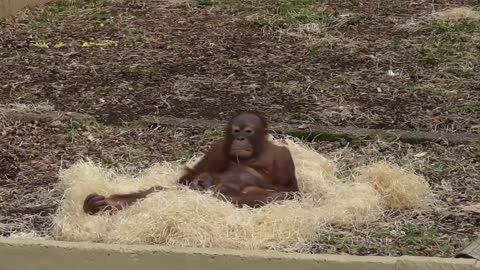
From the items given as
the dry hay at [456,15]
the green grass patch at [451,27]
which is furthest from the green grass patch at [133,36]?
the dry hay at [456,15]

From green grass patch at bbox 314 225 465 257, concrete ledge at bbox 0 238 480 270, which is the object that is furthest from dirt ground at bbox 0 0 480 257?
concrete ledge at bbox 0 238 480 270

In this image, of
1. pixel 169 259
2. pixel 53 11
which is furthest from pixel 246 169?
pixel 53 11

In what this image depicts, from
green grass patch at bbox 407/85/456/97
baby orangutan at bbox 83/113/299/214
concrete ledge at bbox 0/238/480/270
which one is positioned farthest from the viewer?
green grass patch at bbox 407/85/456/97

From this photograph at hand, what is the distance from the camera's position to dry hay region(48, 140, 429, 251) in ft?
14.2

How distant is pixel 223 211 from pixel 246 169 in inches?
19.4

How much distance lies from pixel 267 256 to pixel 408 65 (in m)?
4.48

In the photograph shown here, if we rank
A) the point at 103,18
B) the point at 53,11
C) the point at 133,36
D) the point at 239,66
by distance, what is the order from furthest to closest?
the point at 53,11 → the point at 103,18 → the point at 133,36 → the point at 239,66

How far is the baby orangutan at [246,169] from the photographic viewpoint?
4.88m

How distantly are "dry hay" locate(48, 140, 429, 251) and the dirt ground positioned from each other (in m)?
0.13

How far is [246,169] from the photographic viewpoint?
4.95m

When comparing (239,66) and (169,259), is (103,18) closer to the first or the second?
(239,66)

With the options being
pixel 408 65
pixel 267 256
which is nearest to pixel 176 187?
pixel 267 256

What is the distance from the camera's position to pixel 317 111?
691 centimetres

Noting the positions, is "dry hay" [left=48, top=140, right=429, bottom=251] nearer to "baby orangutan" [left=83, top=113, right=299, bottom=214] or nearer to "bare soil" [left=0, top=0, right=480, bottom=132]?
"baby orangutan" [left=83, top=113, right=299, bottom=214]
